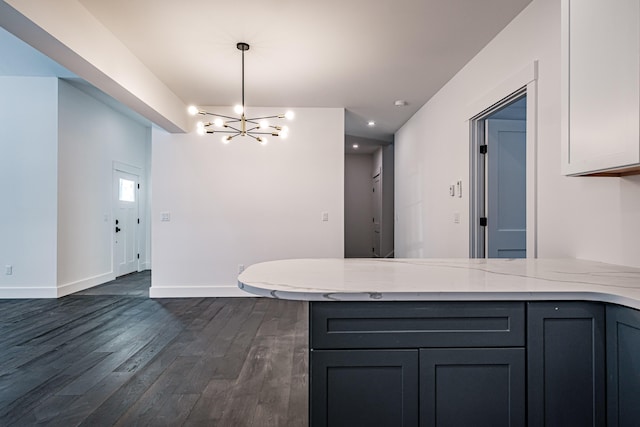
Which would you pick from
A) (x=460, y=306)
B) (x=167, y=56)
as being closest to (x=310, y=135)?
(x=167, y=56)

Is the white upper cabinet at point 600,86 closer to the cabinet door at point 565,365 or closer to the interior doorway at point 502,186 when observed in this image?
the cabinet door at point 565,365

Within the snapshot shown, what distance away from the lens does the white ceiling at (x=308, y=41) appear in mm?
2518

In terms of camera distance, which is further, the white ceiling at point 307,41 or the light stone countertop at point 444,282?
the white ceiling at point 307,41

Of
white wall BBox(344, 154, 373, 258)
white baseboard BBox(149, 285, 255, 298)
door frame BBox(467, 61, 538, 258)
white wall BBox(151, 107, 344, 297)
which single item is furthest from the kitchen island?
white wall BBox(344, 154, 373, 258)

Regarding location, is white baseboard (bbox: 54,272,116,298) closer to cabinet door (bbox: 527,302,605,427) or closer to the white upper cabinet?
cabinet door (bbox: 527,302,605,427)

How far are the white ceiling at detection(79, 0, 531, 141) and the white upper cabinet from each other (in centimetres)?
104

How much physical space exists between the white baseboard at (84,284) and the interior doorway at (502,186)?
5.10 meters

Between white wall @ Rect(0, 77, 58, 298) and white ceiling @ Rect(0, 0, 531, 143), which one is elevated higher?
white ceiling @ Rect(0, 0, 531, 143)

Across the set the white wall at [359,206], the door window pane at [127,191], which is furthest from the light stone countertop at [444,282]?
the white wall at [359,206]

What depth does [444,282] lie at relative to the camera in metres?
1.33

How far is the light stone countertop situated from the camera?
1.19 meters

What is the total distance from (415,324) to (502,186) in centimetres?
251

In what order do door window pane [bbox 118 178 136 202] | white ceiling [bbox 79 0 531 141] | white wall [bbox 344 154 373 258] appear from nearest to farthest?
white ceiling [bbox 79 0 531 141] → door window pane [bbox 118 178 136 202] → white wall [bbox 344 154 373 258]

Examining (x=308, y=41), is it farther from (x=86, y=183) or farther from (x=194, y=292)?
(x=86, y=183)
